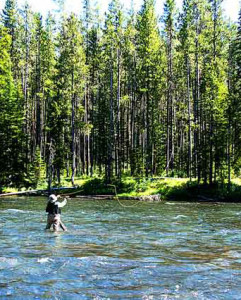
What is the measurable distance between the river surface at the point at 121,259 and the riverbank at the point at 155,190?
45.5 feet

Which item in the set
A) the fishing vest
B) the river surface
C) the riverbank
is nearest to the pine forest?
the riverbank

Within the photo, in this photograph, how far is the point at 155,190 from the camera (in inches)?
1489

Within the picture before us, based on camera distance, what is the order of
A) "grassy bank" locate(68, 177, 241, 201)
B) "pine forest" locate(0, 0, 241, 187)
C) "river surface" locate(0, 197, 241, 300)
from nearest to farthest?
"river surface" locate(0, 197, 241, 300) < "grassy bank" locate(68, 177, 241, 201) < "pine forest" locate(0, 0, 241, 187)

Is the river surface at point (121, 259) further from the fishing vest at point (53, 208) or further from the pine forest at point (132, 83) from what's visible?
the pine forest at point (132, 83)

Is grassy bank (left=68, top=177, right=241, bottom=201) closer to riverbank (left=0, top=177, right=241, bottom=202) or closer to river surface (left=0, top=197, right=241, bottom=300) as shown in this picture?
riverbank (left=0, top=177, right=241, bottom=202)

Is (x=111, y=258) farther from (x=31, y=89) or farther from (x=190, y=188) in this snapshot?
(x=31, y=89)

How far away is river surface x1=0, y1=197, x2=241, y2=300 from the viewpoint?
9422mm

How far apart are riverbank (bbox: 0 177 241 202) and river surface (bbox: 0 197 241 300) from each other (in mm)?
13875

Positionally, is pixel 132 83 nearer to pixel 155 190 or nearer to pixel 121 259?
pixel 155 190

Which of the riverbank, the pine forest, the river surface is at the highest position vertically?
the pine forest

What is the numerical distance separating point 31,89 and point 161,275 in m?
53.2

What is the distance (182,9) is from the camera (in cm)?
4309

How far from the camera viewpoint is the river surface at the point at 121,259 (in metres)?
9.42

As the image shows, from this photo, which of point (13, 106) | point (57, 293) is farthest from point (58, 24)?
point (57, 293)
